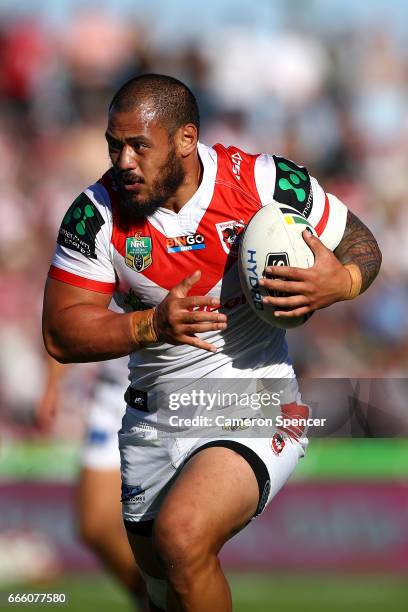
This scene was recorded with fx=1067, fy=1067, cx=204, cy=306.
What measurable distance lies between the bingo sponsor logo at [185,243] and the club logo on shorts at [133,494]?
1295mm

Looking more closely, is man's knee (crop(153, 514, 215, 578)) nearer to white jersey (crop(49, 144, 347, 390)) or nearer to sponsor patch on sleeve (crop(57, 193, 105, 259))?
white jersey (crop(49, 144, 347, 390))

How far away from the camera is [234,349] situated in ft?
17.0

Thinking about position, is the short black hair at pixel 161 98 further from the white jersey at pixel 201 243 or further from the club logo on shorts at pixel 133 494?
the club logo on shorts at pixel 133 494

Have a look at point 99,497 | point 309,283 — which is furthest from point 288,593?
point 309,283

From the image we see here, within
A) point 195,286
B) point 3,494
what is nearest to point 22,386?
point 3,494

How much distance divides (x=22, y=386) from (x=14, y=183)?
2.38 meters

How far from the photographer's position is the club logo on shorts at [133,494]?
5.45 meters

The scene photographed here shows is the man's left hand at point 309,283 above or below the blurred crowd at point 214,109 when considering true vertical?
below

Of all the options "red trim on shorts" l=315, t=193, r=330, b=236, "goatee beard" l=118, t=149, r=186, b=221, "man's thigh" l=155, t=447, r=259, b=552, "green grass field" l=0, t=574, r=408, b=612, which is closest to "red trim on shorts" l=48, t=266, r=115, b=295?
"goatee beard" l=118, t=149, r=186, b=221

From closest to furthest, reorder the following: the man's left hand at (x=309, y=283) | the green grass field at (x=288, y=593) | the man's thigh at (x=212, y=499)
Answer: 1. the man's thigh at (x=212, y=499)
2. the man's left hand at (x=309, y=283)
3. the green grass field at (x=288, y=593)

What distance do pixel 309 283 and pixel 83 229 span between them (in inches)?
43.5

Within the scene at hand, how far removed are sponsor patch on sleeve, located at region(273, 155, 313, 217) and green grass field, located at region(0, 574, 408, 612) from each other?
3.96 metres

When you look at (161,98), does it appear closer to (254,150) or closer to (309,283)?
(309,283)

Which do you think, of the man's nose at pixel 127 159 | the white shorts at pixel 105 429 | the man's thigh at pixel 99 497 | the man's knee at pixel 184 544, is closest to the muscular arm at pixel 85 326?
the man's nose at pixel 127 159
